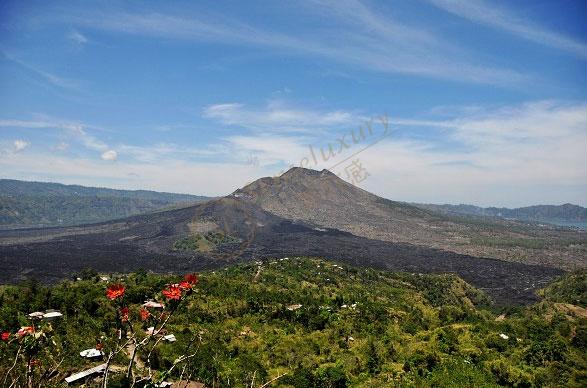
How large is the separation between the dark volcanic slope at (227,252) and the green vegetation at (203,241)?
2.89 meters

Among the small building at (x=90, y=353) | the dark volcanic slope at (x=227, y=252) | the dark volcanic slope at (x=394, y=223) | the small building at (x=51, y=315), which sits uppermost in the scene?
the dark volcanic slope at (x=394, y=223)

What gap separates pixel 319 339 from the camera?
27719mm

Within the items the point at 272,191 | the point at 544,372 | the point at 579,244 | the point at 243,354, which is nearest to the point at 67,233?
the point at 272,191

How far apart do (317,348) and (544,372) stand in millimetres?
12656

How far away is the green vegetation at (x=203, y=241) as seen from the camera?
10094cm

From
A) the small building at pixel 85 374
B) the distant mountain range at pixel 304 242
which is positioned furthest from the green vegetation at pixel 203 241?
the small building at pixel 85 374

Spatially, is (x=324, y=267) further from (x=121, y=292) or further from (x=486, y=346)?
(x=121, y=292)

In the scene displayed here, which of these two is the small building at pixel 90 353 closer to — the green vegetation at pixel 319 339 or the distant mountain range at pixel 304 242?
the green vegetation at pixel 319 339

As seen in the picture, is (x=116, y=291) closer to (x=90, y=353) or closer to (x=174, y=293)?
(x=174, y=293)

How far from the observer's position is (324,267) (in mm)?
58625

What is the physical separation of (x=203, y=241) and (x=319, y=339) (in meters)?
83.0

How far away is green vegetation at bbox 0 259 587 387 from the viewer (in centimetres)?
2081

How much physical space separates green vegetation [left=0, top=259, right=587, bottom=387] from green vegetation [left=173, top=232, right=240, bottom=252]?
63.0 meters

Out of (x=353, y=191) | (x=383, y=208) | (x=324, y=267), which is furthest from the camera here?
(x=353, y=191)
